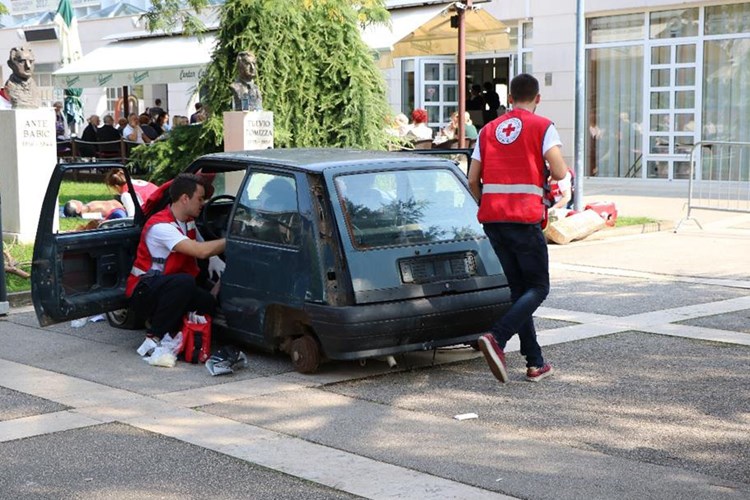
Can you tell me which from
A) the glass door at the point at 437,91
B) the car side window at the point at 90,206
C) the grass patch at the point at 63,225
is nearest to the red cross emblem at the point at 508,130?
the car side window at the point at 90,206

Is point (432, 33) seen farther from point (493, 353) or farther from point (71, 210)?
point (493, 353)

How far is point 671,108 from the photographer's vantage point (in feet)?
76.0

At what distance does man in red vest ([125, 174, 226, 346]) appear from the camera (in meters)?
8.21

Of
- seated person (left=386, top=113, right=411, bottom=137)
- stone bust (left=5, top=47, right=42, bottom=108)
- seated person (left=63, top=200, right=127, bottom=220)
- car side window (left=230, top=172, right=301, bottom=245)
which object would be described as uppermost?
stone bust (left=5, top=47, right=42, bottom=108)

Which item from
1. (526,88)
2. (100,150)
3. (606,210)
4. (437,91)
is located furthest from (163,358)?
(437,91)

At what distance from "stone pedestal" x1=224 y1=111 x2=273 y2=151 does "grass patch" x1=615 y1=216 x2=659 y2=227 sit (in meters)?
5.09

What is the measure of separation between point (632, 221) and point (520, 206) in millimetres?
9682

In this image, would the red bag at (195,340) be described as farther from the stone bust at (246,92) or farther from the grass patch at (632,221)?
the grass patch at (632,221)

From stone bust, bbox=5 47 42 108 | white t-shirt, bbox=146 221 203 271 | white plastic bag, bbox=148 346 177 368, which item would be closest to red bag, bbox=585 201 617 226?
stone bust, bbox=5 47 42 108

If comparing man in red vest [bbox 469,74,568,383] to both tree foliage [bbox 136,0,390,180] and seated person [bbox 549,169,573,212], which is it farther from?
tree foliage [bbox 136,0,390,180]

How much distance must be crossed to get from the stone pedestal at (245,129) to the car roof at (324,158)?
20.7ft

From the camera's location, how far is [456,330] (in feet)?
25.5

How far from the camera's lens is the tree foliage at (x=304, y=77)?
57.8ft

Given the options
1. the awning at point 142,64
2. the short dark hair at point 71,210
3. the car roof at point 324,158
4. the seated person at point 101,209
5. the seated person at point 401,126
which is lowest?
the short dark hair at point 71,210
